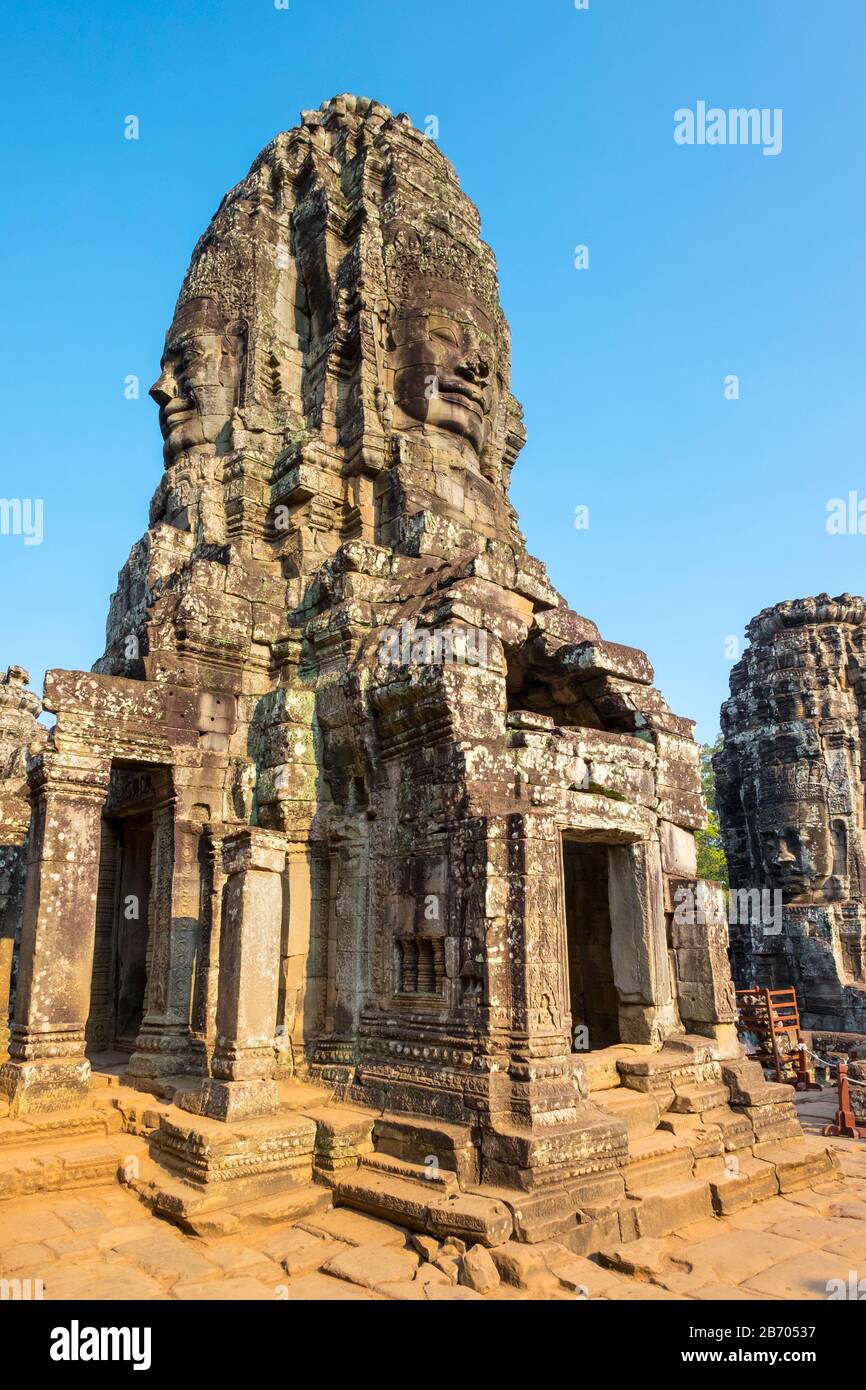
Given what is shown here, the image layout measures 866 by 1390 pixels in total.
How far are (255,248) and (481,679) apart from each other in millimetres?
8777

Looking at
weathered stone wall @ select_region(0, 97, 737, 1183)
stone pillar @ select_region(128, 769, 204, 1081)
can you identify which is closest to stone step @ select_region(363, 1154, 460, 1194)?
weathered stone wall @ select_region(0, 97, 737, 1183)

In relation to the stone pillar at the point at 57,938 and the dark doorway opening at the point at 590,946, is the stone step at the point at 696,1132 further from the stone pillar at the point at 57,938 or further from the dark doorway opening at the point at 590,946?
the stone pillar at the point at 57,938

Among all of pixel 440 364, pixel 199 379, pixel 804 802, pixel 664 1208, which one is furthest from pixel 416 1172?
pixel 804 802

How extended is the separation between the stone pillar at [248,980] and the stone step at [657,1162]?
107 inches

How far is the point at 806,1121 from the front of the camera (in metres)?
11.0

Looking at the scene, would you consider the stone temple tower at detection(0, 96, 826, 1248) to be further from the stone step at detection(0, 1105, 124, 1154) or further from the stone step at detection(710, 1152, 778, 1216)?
the stone step at detection(0, 1105, 124, 1154)

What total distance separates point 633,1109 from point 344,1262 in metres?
2.90

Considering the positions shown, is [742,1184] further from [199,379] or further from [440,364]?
[199,379]

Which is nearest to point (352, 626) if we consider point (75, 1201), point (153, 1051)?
point (153, 1051)

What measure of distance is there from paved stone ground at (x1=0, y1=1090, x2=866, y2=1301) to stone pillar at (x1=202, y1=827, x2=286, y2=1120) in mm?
923

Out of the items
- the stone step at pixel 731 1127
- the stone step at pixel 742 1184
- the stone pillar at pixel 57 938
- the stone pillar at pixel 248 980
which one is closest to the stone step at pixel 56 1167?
the stone pillar at pixel 57 938

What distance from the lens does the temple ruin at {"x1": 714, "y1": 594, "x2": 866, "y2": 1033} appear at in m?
19.0
